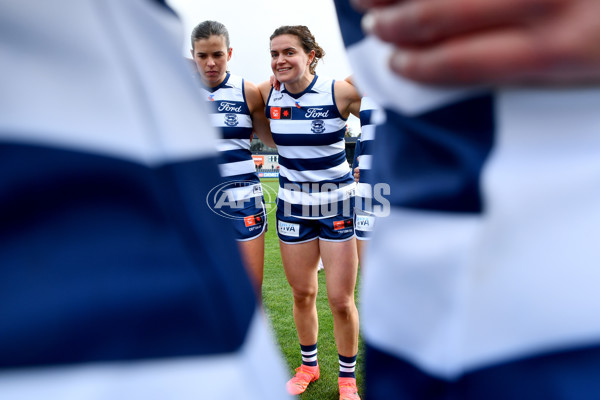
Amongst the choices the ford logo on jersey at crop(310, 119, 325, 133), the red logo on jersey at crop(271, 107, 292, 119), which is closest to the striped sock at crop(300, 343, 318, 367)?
the ford logo on jersey at crop(310, 119, 325, 133)

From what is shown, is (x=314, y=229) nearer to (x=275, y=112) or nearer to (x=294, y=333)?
(x=275, y=112)

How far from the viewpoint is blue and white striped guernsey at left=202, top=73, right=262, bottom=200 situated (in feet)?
10.5

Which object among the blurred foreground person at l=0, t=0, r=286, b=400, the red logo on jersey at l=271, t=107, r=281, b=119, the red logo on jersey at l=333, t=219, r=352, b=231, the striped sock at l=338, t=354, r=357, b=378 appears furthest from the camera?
the red logo on jersey at l=271, t=107, r=281, b=119

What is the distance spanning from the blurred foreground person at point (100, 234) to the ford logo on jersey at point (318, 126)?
2.67 metres

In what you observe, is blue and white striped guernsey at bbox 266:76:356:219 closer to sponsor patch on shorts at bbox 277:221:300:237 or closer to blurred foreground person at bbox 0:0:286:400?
sponsor patch on shorts at bbox 277:221:300:237

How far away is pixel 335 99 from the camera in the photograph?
9.96 ft

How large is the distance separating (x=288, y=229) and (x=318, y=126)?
0.72m

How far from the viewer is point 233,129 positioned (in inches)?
126

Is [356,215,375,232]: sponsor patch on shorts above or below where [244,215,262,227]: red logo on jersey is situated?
below

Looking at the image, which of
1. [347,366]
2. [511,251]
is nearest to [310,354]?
[347,366]

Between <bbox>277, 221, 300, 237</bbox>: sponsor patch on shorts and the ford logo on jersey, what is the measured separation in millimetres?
641

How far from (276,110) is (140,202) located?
9.31 feet

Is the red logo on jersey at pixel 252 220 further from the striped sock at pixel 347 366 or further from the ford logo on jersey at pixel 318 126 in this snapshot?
the striped sock at pixel 347 366

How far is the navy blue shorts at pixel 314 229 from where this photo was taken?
9.73ft
